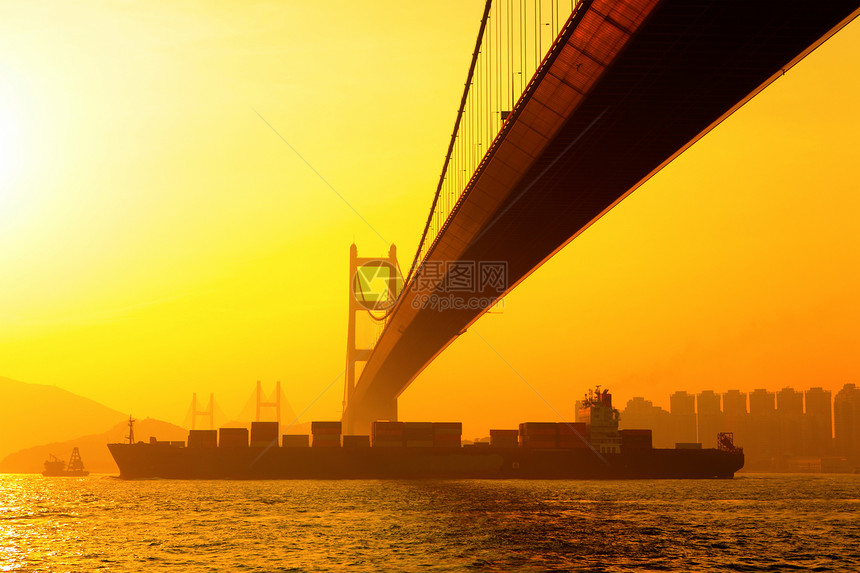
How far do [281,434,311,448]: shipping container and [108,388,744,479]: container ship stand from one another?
21 cm

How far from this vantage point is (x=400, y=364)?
9506 cm

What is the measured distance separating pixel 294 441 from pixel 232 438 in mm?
7554

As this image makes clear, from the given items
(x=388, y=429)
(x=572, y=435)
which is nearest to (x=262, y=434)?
(x=388, y=429)

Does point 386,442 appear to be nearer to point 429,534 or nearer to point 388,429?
point 388,429

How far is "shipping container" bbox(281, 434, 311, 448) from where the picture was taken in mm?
106019

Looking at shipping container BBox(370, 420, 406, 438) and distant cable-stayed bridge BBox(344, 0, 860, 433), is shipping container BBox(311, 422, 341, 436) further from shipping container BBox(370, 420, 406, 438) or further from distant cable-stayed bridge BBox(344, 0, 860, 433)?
distant cable-stayed bridge BBox(344, 0, 860, 433)

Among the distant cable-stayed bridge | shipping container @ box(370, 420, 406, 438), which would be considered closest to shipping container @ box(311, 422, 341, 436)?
shipping container @ box(370, 420, 406, 438)

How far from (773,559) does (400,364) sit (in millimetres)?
63256

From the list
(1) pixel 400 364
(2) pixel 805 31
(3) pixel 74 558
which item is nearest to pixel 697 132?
(2) pixel 805 31

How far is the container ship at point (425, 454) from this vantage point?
10169cm

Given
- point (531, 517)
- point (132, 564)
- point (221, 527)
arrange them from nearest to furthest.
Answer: point (132, 564) < point (221, 527) < point (531, 517)

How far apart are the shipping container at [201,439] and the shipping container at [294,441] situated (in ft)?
27.3

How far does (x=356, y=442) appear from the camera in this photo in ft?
346

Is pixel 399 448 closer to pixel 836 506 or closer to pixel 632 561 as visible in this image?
pixel 836 506
